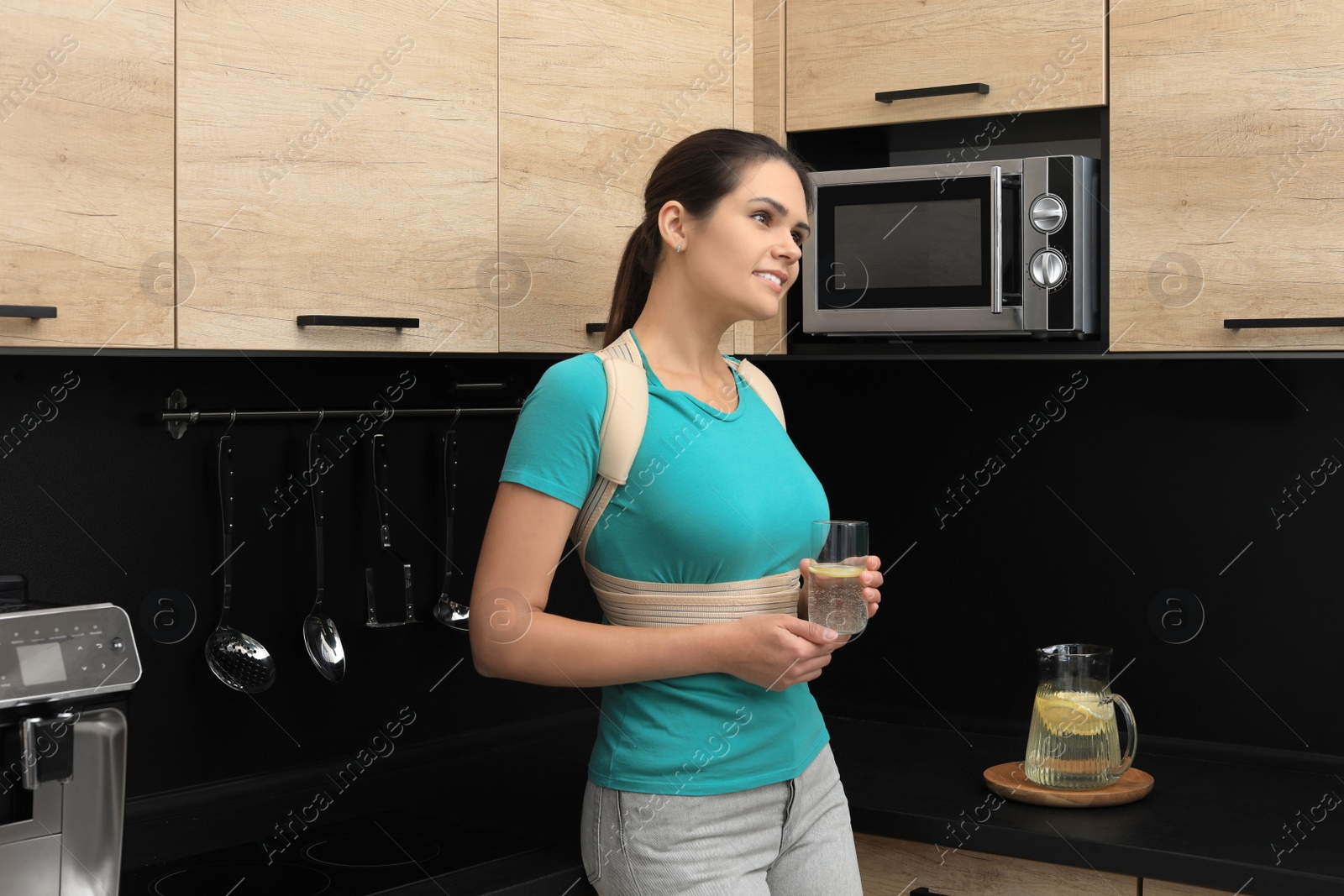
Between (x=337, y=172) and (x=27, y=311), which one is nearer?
(x=27, y=311)

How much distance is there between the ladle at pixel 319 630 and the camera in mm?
1896

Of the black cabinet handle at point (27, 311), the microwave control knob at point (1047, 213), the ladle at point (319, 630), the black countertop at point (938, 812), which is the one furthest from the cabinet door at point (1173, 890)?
the black cabinet handle at point (27, 311)

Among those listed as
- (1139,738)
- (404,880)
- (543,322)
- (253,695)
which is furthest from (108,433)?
(1139,738)

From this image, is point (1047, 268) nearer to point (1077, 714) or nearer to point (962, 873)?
point (1077, 714)

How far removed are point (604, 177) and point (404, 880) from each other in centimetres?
93

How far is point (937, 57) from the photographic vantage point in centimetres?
191

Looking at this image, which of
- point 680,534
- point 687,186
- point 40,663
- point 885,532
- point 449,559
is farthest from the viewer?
point 885,532

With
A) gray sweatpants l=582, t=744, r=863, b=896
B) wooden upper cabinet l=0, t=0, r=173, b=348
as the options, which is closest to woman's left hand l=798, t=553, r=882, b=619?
gray sweatpants l=582, t=744, r=863, b=896

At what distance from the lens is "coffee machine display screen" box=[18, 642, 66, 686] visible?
123 cm

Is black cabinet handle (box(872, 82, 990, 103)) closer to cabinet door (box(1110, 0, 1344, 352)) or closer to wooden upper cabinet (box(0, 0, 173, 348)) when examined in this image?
cabinet door (box(1110, 0, 1344, 352))

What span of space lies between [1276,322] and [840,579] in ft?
2.36

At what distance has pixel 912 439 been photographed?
7.64 feet

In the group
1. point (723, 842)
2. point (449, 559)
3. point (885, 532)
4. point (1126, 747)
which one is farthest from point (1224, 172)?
point (449, 559)

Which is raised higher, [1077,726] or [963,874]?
[1077,726]
